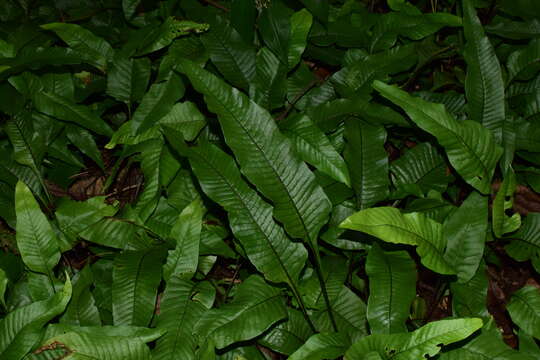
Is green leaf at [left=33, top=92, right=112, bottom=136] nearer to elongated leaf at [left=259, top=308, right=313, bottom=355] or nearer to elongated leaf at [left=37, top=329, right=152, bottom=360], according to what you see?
elongated leaf at [left=37, top=329, right=152, bottom=360]

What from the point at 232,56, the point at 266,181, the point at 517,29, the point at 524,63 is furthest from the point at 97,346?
the point at 517,29

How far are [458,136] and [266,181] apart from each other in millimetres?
684

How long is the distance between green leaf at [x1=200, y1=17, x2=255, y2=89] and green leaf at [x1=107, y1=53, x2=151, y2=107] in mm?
303

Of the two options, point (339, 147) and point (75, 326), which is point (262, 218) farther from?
point (75, 326)

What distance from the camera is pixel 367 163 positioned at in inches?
93.6

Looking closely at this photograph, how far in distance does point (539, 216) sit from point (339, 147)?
802mm

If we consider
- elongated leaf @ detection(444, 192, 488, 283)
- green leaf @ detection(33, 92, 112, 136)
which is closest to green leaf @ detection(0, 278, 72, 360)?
green leaf @ detection(33, 92, 112, 136)

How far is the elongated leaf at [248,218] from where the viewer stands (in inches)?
85.8

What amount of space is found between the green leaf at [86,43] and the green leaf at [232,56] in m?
0.49

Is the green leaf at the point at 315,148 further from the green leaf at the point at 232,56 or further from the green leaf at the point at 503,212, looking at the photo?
the green leaf at the point at 503,212

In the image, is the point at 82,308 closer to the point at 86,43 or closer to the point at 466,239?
the point at 86,43

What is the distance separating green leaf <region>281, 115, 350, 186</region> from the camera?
2.34 meters

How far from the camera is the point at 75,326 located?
2.08 meters

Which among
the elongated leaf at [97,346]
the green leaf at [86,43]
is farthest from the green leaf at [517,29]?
the elongated leaf at [97,346]
